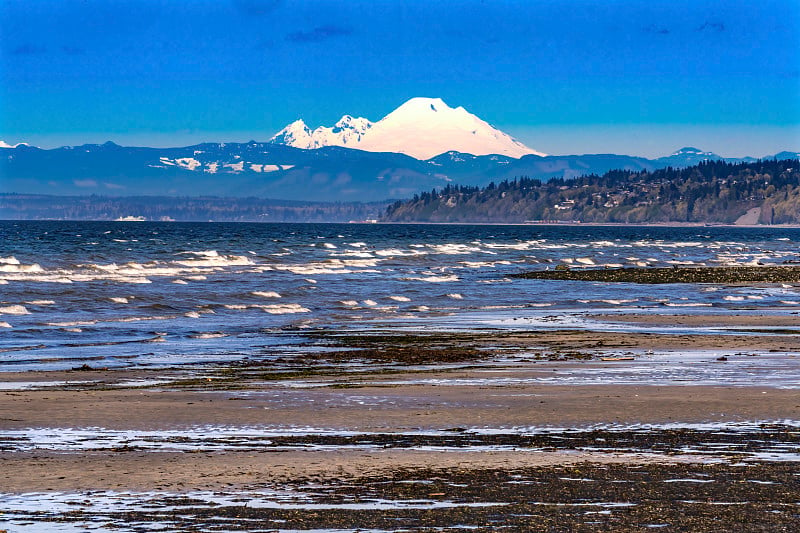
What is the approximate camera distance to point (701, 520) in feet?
32.8

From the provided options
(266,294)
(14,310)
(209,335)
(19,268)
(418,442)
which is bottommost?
(19,268)

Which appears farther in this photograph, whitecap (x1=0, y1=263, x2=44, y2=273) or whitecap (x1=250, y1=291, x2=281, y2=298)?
whitecap (x1=0, y1=263, x2=44, y2=273)

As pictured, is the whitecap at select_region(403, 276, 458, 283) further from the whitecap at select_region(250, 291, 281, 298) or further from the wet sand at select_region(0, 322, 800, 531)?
the wet sand at select_region(0, 322, 800, 531)

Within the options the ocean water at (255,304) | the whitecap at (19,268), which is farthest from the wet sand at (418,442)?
the whitecap at (19,268)

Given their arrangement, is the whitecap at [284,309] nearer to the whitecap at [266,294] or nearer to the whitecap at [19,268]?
the whitecap at [266,294]

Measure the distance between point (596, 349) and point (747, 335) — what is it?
584 centimetres

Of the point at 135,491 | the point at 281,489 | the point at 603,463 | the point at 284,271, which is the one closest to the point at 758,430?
the point at 603,463

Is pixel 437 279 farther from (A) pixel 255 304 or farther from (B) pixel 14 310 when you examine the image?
(B) pixel 14 310

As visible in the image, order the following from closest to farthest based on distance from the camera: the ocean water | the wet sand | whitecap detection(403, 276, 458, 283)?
the wet sand, the ocean water, whitecap detection(403, 276, 458, 283)

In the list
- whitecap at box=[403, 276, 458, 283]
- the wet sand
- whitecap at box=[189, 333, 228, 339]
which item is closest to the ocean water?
whitecap at box=[189, 333, 228, 339]

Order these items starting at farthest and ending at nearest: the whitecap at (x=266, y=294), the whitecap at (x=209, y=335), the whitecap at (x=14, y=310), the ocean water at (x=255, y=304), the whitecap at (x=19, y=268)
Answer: the whitecap at (x=19, y=268) < the whitecap at (x=266, y=294) < the whitecap at (x=14, y=310) < the whitecap at (x=209, y=335) < the ocean water at (x=255, y=304)

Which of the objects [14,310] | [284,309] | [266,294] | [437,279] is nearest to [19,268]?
[437,279]

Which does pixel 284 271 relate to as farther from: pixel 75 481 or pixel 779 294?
pixel 75 481

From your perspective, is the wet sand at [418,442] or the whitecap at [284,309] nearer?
the wet sand at [418,442]
